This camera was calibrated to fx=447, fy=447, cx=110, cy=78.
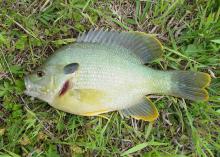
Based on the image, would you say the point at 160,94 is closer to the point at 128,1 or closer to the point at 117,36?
the point at 117,36

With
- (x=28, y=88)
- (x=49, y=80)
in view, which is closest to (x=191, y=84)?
(x=49, y=80)

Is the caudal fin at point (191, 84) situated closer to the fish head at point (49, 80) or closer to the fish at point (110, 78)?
the fish at point (110, 78)

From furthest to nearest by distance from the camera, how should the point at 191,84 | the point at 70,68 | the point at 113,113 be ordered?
1. the point at 113,113
2. the point at 191,84
3. the point at 70,68

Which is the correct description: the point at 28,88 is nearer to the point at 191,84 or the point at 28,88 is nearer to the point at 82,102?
the point at 82,102

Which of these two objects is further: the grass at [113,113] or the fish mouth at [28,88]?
the grass at [113,113]

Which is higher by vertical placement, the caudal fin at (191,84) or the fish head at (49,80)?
the fish head at (49,80)

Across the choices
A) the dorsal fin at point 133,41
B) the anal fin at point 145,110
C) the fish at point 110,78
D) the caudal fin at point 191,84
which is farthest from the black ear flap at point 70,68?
the caudal fin at point 191,84
